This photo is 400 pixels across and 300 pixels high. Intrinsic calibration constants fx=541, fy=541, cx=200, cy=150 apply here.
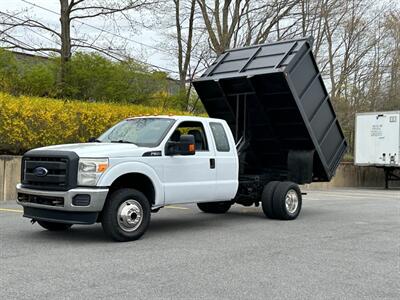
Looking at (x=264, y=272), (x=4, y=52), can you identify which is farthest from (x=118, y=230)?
(x=4, y=52)

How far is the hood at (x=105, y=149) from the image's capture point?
7.82 m

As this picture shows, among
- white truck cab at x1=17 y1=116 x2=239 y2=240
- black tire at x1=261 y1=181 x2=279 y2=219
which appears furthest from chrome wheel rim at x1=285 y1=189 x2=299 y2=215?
white truck cab at x1=17 y1=116 x2=239 y2=240

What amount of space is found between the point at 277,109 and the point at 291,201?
6.38ft

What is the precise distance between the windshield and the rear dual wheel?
2947 mm

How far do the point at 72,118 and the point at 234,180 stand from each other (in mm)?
6713

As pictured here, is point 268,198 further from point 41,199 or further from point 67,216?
point 41,199

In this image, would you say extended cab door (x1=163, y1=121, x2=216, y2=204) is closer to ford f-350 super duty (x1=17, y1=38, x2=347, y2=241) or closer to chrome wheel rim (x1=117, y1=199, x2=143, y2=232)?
ford f-350 super duty (x1=17, y1=38, x2=347, y2=241)

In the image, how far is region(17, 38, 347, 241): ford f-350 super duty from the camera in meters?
7.82

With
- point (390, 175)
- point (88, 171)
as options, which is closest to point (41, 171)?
point (88, 171)

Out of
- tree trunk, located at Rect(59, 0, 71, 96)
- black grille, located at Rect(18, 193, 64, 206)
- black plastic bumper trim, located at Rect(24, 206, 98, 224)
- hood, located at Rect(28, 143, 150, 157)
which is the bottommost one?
black plastic bumper trim, located at Rect(24, 206, 98, 224)

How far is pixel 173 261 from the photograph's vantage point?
22.6ft

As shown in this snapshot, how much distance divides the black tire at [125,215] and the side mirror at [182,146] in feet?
3.04

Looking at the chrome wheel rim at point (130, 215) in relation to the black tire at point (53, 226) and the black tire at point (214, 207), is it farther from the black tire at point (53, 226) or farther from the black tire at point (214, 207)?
the black tire at point (214, 207)

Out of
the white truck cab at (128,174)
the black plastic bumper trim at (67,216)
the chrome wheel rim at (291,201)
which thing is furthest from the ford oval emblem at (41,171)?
the chrome wheel rim at (291,201)
